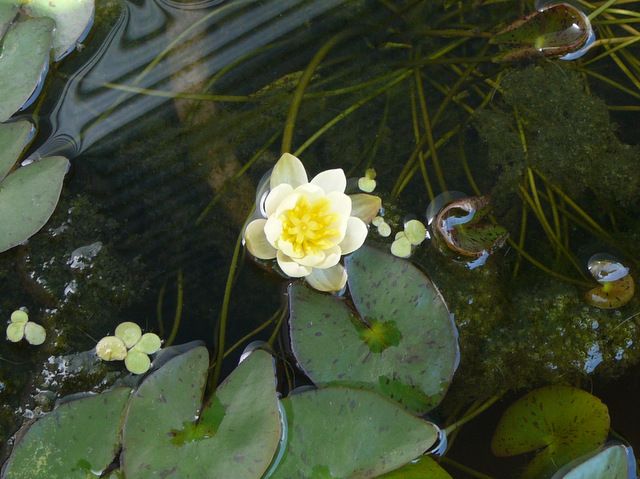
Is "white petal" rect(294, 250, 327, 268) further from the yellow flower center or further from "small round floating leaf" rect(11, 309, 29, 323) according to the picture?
"small round floating leaf" rect(11, 309, 29, 323)

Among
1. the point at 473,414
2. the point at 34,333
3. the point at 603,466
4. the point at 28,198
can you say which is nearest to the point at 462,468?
the point at 473,414

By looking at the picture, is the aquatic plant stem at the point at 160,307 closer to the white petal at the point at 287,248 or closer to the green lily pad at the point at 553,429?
the white petal at the point at 287,248

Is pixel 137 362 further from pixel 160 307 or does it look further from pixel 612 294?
pixel 612 294

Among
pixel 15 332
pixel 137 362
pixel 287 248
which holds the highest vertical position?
pixel 15 332

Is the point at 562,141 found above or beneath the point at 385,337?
beneath

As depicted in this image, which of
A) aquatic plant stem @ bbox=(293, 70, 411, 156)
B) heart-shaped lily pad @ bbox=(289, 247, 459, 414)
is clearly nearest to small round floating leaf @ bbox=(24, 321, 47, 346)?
heart-shaped lily pad @ bbox=(289, 247, 459, 414)

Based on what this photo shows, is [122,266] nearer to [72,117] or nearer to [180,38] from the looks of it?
[72,117]

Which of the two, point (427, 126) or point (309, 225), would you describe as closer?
point (309, 225)
